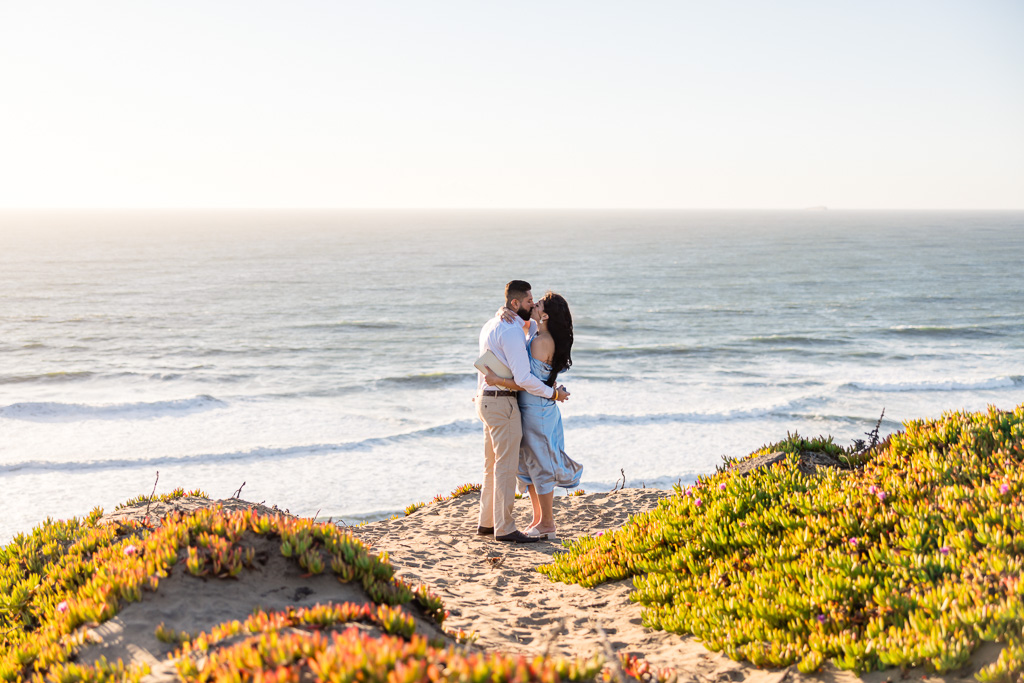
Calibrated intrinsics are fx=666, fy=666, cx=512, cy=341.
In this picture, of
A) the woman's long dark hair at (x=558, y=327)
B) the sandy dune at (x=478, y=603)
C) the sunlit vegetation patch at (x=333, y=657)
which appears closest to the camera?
the sunlit vegetation patch at (x=333, y=657)

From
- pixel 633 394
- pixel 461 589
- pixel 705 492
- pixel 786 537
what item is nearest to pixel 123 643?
pixel 461 589

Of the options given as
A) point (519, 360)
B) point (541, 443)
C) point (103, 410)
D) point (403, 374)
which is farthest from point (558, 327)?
point (403, 374)

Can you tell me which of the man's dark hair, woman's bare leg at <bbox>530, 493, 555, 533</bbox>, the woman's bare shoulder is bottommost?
woman's bare leg at <bbox>530, 493, 555, 533</bbox>

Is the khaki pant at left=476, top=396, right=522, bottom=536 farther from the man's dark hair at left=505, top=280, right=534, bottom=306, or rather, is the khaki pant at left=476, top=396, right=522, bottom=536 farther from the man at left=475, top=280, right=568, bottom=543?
the man's dark hair at left=505, top=280, right=534, bottom=306

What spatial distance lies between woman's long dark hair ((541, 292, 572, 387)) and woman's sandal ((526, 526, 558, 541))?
2.09m

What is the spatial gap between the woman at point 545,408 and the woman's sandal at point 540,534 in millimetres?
425

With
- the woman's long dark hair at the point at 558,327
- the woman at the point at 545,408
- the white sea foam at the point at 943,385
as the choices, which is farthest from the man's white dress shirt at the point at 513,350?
the white sea foam at the point at 943,385

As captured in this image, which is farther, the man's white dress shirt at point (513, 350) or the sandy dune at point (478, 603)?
the man's white dress shirt at point (513, 350)

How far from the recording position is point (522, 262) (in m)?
84.1

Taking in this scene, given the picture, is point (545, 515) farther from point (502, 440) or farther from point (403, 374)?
point (403, 374)

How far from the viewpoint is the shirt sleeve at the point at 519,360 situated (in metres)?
7.10

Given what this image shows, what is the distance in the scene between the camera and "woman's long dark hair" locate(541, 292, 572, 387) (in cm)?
732

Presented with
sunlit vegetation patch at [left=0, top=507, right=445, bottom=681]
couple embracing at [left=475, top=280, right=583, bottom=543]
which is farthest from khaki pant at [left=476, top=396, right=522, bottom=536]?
sunlit vegetation patch at [left=0, top=507, right=445, bottom=681]

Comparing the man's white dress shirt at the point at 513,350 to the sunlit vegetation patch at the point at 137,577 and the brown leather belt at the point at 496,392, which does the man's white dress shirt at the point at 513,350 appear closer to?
the brown leather belt at the point at 496,392
